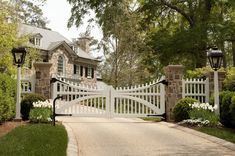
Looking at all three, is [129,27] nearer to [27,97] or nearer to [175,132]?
[27,97]

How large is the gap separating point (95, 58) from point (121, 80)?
2209 centimetres

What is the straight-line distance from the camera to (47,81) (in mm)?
14727

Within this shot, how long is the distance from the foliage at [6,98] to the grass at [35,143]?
1911 mm

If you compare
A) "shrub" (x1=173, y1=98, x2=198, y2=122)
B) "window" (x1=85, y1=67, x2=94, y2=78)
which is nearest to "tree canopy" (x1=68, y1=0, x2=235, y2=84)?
"shrub" (x1=173, y1=98, x2=198, y2=122)

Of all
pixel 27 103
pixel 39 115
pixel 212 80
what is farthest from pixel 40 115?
pixel 212 80

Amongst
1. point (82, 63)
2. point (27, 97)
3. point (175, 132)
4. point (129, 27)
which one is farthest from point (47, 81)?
point (82, 63)

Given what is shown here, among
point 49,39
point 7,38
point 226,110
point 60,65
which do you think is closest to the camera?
point 226,110

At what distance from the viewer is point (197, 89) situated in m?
15.2

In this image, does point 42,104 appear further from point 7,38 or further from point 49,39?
point 49,39

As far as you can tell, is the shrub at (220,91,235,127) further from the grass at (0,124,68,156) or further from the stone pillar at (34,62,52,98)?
the stone pillar at (34,62,52,98)

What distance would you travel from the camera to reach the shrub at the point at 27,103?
13562 millimetres

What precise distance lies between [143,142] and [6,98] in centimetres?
481

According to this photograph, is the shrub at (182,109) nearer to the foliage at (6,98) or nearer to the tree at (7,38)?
the foliage at (6,98)

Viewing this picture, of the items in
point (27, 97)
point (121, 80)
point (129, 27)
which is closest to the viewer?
point (27, 97)
